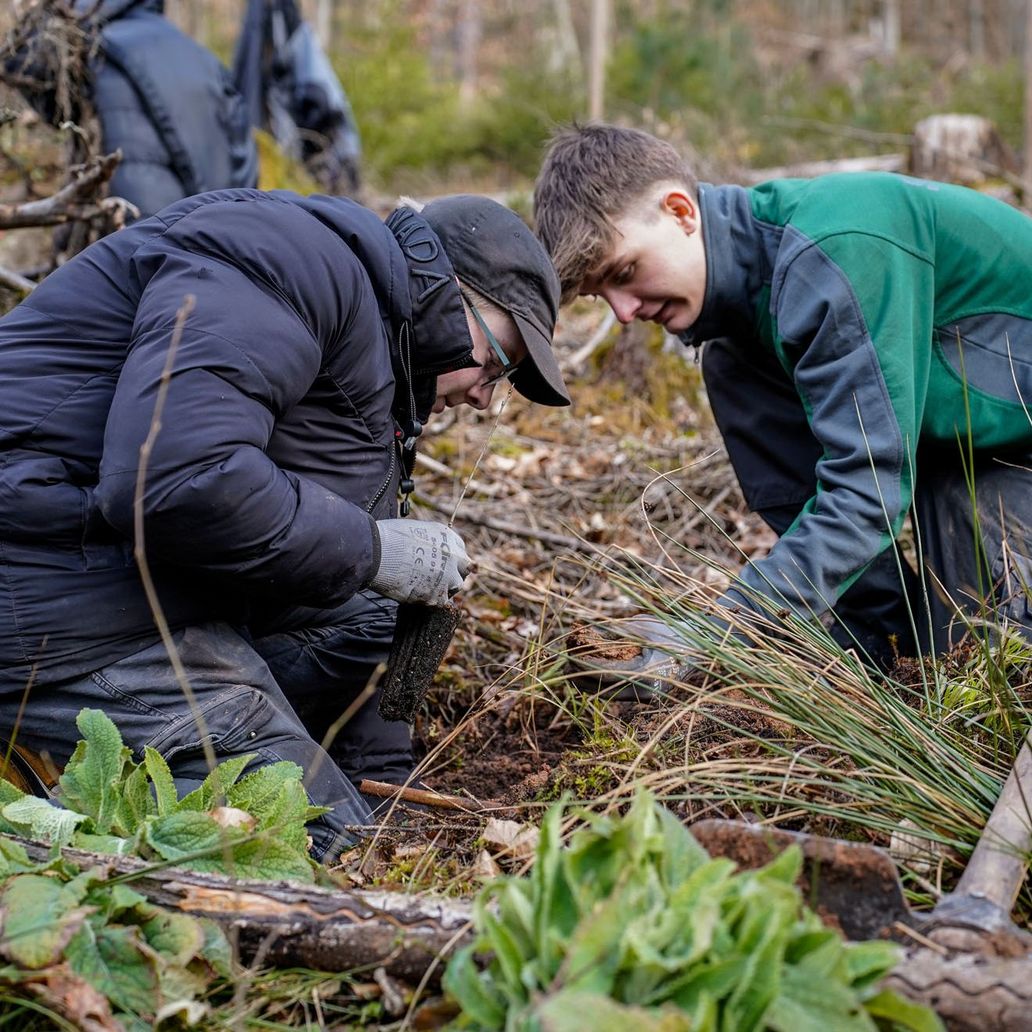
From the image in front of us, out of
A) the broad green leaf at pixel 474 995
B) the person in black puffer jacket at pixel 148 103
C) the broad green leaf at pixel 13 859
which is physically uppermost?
the person in black puffer jacket at pixel 148 103

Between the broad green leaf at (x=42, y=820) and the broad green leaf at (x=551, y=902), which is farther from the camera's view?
the broad green leaf at (x=42, y=820)

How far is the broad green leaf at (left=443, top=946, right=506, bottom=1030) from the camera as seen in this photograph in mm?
1311

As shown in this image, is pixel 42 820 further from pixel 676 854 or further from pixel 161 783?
pixel 676 854

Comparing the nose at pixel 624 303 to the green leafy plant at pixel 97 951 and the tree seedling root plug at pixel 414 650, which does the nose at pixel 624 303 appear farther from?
the green leafy plant at pixel 97 951

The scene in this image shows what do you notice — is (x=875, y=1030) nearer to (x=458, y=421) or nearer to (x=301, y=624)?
(x=301, y=624)

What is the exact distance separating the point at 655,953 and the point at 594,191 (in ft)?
7.92

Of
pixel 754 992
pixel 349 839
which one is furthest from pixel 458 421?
pixel 754 992

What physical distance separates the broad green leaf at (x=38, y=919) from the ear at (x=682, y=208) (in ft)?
7.94

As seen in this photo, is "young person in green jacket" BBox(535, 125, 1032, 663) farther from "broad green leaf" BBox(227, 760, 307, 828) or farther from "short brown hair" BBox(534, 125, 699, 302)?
"broad green leaf" BBox(227, 760, 307, 828)

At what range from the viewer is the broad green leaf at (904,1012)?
4.26 feet

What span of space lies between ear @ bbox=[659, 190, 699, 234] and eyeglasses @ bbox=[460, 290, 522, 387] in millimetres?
753

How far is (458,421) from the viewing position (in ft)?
17.1

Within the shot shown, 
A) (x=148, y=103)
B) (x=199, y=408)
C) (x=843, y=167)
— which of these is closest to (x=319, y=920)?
(x=199, y=408)

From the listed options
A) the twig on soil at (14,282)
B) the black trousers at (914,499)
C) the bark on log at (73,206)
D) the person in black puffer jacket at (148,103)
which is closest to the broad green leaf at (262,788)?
the black trousers at (914,499)
